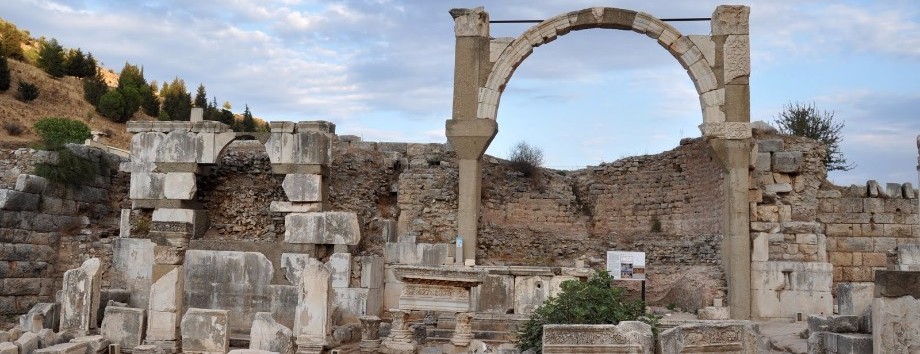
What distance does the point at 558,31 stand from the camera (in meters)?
15.2

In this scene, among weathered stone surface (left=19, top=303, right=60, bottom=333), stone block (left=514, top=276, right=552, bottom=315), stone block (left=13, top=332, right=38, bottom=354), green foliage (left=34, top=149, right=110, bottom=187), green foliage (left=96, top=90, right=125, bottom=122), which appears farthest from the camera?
green foliage (left=96, top=90, right=125, bottom=122)

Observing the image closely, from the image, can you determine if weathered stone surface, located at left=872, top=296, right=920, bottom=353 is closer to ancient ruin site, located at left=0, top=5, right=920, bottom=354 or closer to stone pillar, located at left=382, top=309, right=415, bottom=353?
ancient ruin site, located at left=0, top=5, right=920, bottom=354

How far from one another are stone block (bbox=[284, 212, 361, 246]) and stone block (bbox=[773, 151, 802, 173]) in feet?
26.3

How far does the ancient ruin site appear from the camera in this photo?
1305 centimetres

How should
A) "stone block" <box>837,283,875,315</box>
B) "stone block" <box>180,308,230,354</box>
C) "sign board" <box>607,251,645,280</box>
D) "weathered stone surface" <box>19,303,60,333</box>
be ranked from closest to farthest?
"stone block" <box>837,283,875,315</box>
"stone block" <box>180,308,230,354</box>
"weathered stone surface" <box>19,303,60,333</box>
"sign board" <box>607,251,645,280</box>

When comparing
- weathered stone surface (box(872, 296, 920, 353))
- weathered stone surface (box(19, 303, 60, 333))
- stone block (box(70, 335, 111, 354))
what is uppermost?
weathered stone surface (box(872, 296, 920, 353))

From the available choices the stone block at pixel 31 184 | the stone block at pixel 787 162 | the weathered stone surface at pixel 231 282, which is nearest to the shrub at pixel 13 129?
the stone block at pixel 31 184

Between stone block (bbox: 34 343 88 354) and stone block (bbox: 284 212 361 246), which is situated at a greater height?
stone block (bbox: 284 212 361 246)

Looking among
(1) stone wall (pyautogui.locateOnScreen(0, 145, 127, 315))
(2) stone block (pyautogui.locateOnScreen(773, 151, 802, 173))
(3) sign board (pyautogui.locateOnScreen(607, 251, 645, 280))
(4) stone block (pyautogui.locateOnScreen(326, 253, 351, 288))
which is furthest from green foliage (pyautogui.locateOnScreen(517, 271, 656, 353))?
(1) stone wall (pyautogui.locateOnScreen(0, 145, 127, 315))

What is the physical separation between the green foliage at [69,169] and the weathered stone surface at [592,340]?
1166cm

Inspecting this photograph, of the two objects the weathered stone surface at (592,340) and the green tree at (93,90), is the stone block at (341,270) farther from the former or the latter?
the green tree at (93,90)

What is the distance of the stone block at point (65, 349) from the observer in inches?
381

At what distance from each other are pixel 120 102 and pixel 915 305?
30.1m

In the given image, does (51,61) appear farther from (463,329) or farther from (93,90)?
(463,329)
